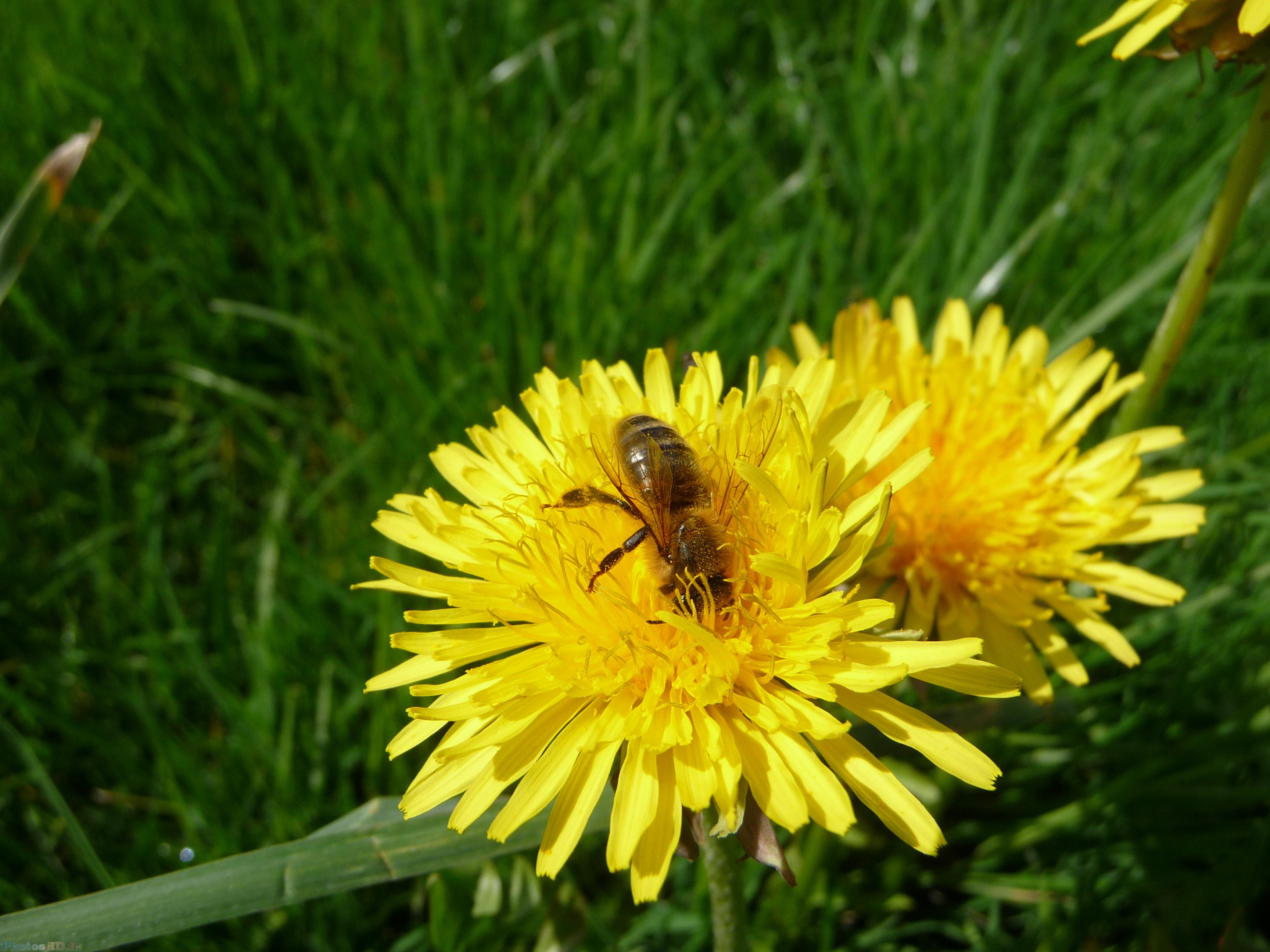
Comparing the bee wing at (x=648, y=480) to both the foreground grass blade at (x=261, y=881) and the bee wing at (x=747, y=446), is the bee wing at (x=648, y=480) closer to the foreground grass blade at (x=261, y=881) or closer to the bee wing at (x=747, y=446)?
the bee wing at (x=747, y=446)

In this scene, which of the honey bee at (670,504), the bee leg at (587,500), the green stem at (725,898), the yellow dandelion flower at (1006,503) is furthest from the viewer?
the yellow dandelion flower at (1006,503)

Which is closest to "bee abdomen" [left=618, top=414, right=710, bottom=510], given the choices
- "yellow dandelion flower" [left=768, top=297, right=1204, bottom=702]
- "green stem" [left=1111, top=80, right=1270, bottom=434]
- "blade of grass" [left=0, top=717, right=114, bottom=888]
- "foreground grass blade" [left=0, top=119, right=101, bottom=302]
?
"yellow dandelion flower" [left=768, top=297, right=1204, bottom=702]

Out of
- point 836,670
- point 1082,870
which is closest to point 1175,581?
point 1082,870

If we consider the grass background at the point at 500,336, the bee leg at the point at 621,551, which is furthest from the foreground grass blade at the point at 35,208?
the bee leg at the point at 621,551

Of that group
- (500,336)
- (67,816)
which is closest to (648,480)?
(67,816)

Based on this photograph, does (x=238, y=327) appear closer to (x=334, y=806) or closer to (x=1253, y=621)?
(x=334, y=806)

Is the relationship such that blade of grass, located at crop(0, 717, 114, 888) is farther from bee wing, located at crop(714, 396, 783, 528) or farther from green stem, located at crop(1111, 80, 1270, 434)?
green stem, located at crop(1111, 80, 1270, 434)

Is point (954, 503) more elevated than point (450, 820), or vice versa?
point (954, 503)
